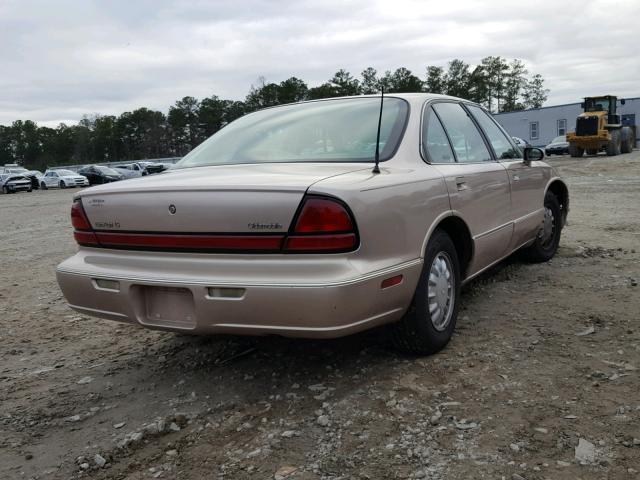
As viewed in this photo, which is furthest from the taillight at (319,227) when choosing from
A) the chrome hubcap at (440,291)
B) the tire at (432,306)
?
the chrome hubcap at (440,291)

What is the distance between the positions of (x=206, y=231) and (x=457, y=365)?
1.54 meters

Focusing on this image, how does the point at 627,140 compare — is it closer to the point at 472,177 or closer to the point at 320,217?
the point at 472,177

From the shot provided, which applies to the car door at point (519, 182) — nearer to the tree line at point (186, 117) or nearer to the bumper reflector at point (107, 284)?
the bumper reflector at point (107, 284)

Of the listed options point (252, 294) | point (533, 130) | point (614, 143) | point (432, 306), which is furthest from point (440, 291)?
point (533, 130)

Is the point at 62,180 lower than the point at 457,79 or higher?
lower

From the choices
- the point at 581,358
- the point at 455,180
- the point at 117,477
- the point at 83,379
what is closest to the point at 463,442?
the point at 581,358

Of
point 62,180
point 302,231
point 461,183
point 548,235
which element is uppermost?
point 461,183

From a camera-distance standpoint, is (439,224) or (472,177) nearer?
(439,224)

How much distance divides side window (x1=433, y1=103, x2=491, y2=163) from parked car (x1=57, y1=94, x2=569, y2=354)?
4 cm

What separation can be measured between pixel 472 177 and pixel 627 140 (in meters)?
29.0

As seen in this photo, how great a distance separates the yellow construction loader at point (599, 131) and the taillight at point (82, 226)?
27439 mm

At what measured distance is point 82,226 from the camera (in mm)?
3209

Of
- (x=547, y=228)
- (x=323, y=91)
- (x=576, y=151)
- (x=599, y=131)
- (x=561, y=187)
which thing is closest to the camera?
(x=547, y=228)

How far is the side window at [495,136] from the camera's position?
457cm
